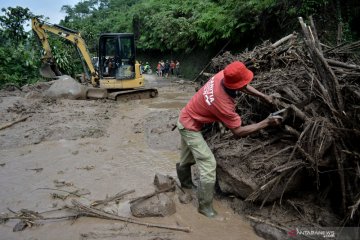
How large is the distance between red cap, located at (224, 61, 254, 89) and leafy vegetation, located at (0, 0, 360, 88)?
6.72 meters

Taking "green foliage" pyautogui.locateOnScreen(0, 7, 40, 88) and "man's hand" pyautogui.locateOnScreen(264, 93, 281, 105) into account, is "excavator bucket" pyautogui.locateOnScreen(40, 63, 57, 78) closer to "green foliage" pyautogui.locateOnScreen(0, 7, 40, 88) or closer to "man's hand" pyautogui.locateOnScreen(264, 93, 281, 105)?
"green foliage" pyautogui.locateOnScreen(0, 7, 40, 88)

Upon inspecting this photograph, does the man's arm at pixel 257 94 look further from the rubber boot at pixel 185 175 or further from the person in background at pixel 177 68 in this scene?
the person in background at pixel 177 68

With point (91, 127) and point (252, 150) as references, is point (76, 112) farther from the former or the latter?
point (252, 150)

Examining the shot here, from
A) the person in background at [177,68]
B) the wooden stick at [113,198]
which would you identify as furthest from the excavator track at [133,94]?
the person in background at [177,68]

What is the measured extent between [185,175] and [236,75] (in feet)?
6.45

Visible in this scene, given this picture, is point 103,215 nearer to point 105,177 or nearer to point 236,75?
point 105,177

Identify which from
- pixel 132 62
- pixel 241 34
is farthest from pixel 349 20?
pixel 132 62

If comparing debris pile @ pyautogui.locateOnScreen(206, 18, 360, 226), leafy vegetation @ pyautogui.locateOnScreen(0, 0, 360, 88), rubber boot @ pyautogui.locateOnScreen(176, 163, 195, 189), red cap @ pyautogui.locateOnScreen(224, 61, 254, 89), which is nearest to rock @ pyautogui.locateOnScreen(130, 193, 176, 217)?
rubber boot @ pyautogui.locateOnScreen(176, 163, 195, 189)

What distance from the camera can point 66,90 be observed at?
43.3 feet

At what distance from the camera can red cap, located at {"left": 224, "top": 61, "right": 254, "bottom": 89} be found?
383cm

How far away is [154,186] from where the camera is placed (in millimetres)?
5449

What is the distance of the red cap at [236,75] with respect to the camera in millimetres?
3832

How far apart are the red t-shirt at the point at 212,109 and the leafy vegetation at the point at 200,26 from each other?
6.74m

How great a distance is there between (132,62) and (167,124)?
5.38 metres
